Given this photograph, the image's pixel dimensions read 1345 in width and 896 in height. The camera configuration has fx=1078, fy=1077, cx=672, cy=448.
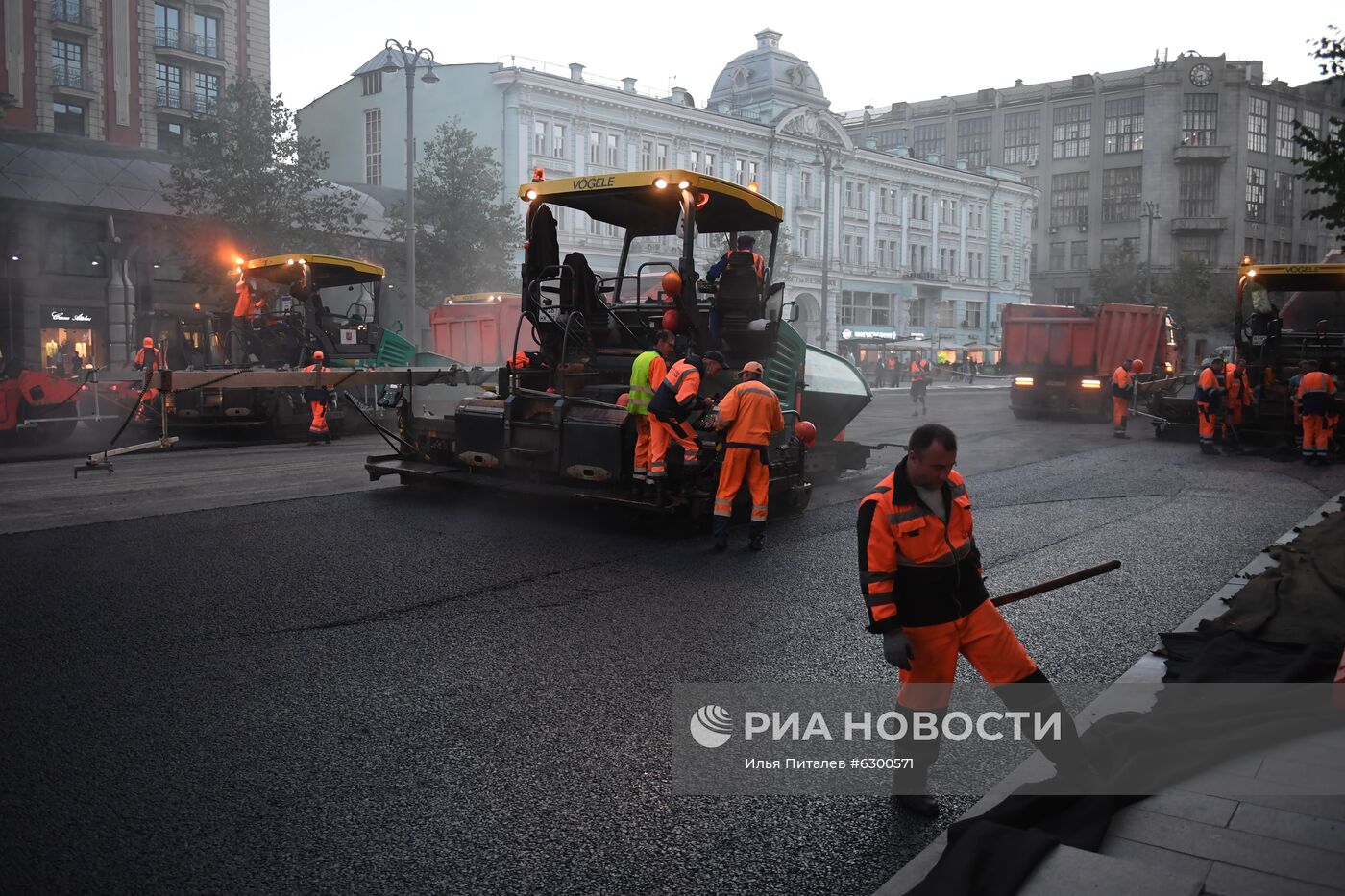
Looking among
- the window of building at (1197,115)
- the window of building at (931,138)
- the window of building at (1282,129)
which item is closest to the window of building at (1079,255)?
the window of building at (1197,115)

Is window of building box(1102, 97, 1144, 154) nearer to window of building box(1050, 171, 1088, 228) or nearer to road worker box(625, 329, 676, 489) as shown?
window of building box(1050, 171, 1088, 228)

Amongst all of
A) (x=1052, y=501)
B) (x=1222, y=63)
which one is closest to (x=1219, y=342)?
(x=1222, y=63)

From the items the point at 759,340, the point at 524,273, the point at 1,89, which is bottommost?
the point at 759,340

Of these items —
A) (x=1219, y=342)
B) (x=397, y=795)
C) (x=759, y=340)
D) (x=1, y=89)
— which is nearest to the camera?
(x=397, y=795)

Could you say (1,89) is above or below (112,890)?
above

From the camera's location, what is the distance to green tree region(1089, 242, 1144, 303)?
63.4 m

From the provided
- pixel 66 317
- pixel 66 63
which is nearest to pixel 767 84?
pixel 66 63

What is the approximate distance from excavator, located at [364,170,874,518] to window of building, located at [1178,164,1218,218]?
8360cm

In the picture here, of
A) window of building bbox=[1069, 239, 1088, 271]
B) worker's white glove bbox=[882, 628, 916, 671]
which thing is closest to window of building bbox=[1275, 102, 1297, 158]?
window of building bbox=[1069, 239, 1088, 271]

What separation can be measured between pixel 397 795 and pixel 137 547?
5.23 m

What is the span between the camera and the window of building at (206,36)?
134 feet

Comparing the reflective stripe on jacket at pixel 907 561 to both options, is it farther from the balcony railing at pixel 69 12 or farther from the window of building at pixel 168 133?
the window of building at pixel 168 133

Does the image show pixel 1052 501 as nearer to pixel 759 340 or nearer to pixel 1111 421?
pixel 759 340

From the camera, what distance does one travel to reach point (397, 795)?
3.87 m
